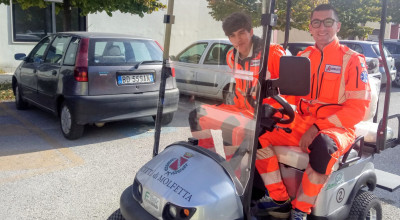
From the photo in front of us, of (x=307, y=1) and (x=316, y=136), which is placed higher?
(x=307, y=1)

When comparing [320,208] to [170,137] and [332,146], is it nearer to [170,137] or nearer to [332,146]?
[332,146]

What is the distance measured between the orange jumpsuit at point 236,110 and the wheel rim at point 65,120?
11.9 feet

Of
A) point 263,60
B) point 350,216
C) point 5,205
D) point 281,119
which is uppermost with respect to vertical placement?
point 263,60

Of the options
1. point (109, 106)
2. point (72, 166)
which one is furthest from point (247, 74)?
point (109, 106)

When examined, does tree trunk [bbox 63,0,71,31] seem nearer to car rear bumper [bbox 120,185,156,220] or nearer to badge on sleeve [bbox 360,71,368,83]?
car rear bumper [bbox 120,185,156,220]

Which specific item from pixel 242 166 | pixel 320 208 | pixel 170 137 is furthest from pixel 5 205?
pixel 320 208

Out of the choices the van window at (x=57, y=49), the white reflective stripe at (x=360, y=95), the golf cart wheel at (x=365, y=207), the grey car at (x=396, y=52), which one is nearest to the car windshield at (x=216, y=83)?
the white reflective stripe at (x=360, y=95)

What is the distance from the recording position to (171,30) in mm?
2842

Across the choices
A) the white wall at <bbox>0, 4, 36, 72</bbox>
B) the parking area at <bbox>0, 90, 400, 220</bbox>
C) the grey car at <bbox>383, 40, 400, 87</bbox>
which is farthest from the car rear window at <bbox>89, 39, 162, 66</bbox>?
the grey car at <bbox>383, 40, 400, 87</bbox>

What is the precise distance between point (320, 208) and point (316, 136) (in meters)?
0.48

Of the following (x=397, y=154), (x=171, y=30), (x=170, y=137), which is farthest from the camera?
(x=397, y=154)

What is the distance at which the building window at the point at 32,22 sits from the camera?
43.2 ft

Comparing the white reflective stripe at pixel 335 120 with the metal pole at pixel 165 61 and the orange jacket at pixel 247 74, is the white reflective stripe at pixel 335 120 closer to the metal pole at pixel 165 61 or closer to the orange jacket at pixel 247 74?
the orange jacket at pixel 247 74

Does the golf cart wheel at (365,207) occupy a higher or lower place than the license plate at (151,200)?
lower
